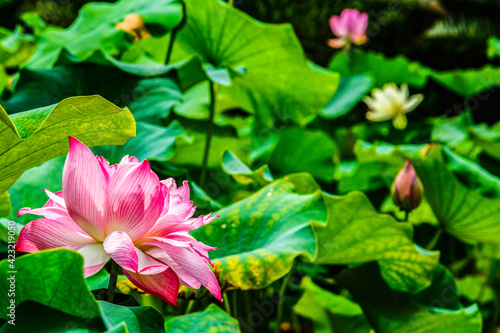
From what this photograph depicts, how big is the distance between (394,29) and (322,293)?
4.18 m

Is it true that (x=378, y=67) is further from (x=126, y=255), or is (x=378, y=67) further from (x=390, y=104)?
(x=126, y=255)

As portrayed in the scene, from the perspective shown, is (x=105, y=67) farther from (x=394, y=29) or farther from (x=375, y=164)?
(x=394, y=29)

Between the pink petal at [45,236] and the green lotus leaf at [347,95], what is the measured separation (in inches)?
46.0

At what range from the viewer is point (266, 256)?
54 cm

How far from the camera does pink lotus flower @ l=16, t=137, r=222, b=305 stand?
37cm

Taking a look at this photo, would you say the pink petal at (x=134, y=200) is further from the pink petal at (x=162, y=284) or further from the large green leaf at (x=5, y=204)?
the large green leaf at (x=5, y=204)

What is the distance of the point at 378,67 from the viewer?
2.00 metres

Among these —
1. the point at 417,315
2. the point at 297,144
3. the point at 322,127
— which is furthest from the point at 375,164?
the point at 417,315

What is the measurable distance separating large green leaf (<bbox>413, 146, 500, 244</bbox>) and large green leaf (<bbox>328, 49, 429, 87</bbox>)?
1.04 m

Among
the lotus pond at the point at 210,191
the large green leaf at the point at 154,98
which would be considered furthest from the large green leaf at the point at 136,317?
the large green leaf at the point at 154,98

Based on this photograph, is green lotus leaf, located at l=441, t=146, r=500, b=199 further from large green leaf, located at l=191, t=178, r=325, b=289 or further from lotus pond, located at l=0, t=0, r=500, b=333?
large green leaf, located at l=191, t=178, r=325, b=289

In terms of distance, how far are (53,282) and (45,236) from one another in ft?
0.16

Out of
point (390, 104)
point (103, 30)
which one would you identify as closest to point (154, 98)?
point (103, 30)

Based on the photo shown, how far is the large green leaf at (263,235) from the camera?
53 centimetres
